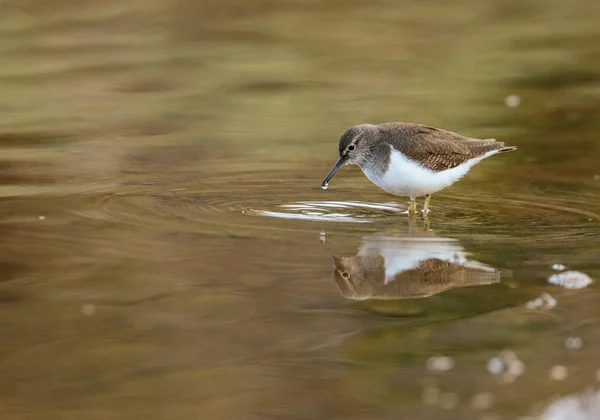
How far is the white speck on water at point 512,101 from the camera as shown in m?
14.0

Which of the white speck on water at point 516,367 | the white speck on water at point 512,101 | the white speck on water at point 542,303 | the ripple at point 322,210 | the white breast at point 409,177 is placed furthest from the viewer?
the white speck on water at point 512,101

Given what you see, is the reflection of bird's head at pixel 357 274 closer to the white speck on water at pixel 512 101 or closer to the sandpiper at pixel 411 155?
the sandpiper at pixel 411 155

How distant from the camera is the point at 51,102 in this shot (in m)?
14.5

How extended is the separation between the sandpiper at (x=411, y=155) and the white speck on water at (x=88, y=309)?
136 inches

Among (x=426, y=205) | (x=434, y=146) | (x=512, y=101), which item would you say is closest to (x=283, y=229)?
(x=426, y=205)

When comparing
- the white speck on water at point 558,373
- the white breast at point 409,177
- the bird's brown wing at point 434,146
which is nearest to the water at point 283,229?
the white speck on water at point 558,373

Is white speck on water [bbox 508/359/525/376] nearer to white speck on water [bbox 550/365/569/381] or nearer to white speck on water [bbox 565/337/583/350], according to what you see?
white speck on water [bbox 550/365/569/381]

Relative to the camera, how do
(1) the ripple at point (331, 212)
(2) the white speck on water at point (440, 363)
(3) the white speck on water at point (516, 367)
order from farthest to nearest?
(1) the ripple at point (331, 212) → (2) the white speck on water at point (440, 363) → (3) the white speck on water at point (516, 367)

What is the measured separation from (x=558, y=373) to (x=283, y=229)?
3.54 m

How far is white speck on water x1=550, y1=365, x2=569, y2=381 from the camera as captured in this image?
5641mm

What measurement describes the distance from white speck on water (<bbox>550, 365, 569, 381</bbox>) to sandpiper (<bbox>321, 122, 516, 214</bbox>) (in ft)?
13.0

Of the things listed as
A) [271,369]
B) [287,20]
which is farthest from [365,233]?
[287,20]

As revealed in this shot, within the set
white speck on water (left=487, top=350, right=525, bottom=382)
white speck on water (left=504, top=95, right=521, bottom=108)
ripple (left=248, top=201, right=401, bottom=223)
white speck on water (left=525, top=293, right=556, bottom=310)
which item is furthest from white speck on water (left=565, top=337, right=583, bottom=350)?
white speck on water (left=504, top=95, right=521, bottom=108)

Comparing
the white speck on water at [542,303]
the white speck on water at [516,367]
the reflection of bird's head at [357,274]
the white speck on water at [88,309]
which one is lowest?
the reflection of bird's head at [357,274]
